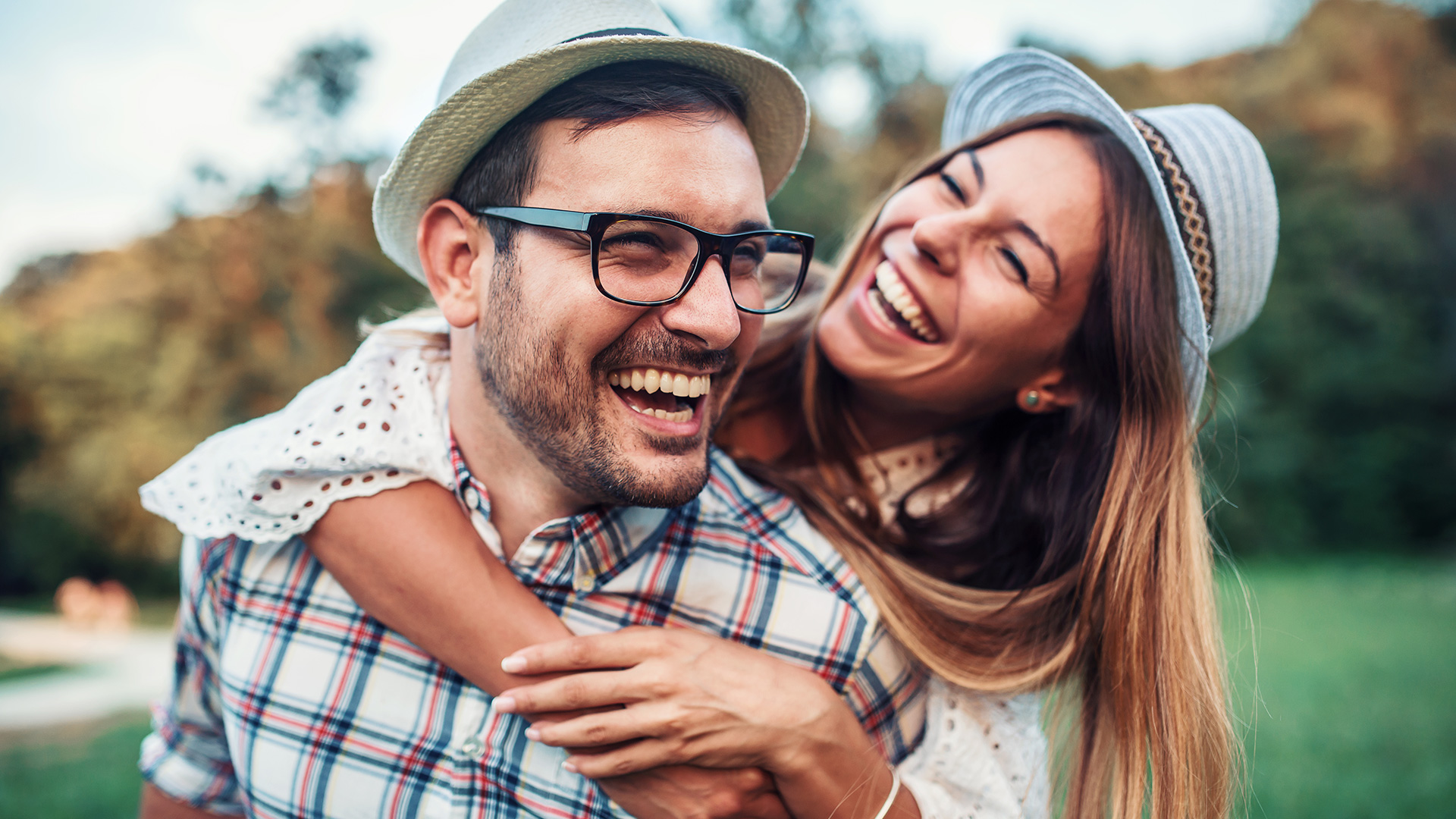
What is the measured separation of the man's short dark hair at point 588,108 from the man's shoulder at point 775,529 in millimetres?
792

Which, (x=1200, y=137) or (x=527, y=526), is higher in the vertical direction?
(x=1200, y=137)

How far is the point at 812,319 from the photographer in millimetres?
2848

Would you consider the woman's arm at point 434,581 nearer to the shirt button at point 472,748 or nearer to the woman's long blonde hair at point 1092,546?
the shirt button at point 472,748

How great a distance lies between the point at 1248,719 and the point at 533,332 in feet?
6.71

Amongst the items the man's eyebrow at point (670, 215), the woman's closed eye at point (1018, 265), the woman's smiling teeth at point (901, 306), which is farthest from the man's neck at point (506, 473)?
the woman's closed eye at point (1018, 265)

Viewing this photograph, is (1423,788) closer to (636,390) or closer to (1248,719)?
(1248,719)

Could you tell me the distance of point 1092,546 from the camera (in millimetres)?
2199

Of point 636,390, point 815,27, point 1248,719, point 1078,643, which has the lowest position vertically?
point 1248,719

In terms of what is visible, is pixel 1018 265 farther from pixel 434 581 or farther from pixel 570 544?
pixel 434 581

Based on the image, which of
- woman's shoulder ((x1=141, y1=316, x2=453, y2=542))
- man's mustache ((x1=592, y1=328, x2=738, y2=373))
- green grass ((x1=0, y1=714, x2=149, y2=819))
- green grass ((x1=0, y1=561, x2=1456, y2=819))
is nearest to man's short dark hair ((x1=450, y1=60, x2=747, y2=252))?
man's mustache ((x1=592, y1=328, x2=738, y2=373))

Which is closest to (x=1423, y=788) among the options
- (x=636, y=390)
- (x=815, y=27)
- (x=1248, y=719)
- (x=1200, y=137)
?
(x=1248, y=719)

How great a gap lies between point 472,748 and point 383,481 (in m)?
0.61

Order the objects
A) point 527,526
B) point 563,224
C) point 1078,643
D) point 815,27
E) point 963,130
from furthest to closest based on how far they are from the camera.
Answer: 1. point 815,27
2. point 963,130
3. point 1078,643
4. point 527,526
5. point 563,224

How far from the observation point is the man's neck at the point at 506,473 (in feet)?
6.20
